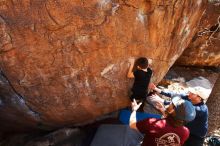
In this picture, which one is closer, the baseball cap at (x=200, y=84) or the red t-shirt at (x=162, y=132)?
the red t-shirt at (x=162, y=132)

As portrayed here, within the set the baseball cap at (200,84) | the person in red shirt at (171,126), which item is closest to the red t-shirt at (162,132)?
the person in red shirt at (171,126)

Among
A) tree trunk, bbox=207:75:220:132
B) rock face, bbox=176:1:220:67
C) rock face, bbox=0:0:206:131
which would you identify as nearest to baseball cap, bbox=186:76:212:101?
rock face, bbox=176:1:220:67

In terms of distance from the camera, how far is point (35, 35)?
3.75 meters

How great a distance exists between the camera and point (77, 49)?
396 cm

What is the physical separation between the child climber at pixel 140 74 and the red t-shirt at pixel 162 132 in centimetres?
88

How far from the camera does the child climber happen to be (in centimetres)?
436

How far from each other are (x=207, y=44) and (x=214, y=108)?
1911 millimetres

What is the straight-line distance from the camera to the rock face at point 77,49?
3.71m

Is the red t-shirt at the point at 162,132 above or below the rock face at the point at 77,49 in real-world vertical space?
below

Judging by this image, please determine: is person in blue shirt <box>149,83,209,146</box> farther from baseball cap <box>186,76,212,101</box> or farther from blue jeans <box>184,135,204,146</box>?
baseball cap <box>186,76,212,101</box>

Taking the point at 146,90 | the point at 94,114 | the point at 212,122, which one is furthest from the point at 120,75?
the point at 212,122

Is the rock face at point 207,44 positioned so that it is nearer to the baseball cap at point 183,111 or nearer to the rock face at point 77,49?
the rock face at point 77,49

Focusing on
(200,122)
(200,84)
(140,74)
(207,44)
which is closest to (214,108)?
(200,122)

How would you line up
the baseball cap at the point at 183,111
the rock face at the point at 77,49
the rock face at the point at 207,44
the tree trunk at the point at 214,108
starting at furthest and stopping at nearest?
the rock face at the point at 207,44
the tree trunk at the point at 214,108
the rock face at the point at 77,49
the baseball cap at the point at 183,111
